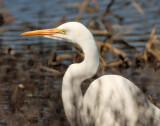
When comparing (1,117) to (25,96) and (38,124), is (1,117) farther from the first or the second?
(25,96)

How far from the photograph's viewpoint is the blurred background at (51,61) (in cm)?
624

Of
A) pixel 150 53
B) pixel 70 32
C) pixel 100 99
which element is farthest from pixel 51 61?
pixel 100 99

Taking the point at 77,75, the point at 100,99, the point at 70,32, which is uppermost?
the point at 70,32

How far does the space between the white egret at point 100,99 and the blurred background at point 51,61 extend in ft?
2.80

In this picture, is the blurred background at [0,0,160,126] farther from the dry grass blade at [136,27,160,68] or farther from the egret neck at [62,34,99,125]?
the egret neck at [62,34,99,125]

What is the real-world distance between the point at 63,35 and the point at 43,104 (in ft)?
5.29

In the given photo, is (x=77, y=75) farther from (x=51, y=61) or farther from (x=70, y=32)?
(x=51, y=61)

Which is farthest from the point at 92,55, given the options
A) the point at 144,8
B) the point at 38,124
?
the point at 144,8

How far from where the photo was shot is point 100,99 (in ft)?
15.5

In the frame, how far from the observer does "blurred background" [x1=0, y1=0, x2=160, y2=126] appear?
6238 millimetres

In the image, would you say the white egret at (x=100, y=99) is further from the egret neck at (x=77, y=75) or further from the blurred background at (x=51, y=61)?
the blurred background at (x=51, y=61)

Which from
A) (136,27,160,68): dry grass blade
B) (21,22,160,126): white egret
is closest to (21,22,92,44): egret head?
(21,22,160,126): white egret

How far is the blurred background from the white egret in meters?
0.85

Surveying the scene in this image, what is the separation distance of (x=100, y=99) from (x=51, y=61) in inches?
145
